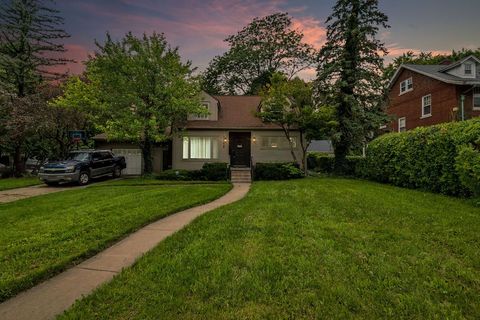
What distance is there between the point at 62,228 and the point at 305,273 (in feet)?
17.0

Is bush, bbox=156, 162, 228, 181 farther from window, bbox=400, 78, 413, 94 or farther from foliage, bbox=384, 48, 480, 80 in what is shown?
foliage, bbox=384, 48, 480, 80

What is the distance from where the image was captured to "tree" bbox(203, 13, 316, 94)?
34.7m

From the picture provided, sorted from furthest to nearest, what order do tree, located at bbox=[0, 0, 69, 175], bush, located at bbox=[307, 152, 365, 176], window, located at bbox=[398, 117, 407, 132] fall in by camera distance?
1. window, located at bbox=[398, 117, 407, 132]
2. tree, located at bbox=[0, 0, 69, 175]
3. bush, located at bbox=[307, 152, 365, 176]

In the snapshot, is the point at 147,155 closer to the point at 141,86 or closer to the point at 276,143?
the point at 141,86

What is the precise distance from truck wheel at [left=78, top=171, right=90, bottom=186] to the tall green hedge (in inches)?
651

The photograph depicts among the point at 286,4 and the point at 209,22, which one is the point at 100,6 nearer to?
the point at 209,22

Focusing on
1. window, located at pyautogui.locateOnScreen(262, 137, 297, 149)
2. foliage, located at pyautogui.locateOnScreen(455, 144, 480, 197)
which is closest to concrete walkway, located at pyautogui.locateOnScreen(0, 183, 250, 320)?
foliage, located at pyautogui.locateOnScreen(455, 144, 480, 197)

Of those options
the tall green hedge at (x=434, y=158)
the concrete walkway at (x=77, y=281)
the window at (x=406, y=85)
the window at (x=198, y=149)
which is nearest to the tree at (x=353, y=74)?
the tall green hedge at (x=434, y=158)

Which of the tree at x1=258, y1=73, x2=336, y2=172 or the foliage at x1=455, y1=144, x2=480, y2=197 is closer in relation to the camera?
the foliage at x1=455, y1=144, x2=480, y2=197

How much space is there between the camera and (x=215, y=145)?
64.8ft

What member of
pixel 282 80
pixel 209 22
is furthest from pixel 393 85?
pixel 209 22

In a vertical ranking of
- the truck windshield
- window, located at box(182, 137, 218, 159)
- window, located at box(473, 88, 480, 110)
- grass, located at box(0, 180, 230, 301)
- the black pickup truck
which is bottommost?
grass, located at box(0, 180, 230, 301)

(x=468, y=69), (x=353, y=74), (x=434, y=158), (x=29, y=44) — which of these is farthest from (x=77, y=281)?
(x=468, y=69)

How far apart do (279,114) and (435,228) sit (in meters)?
12.7
